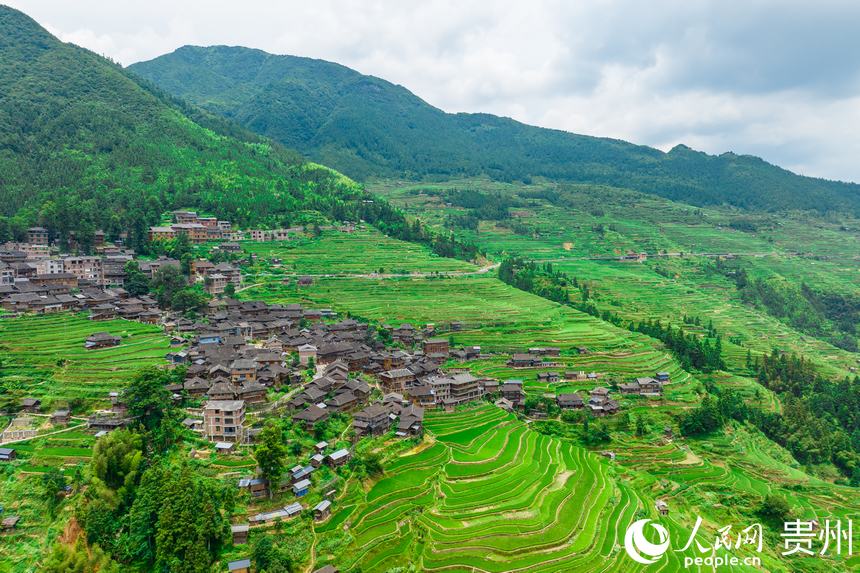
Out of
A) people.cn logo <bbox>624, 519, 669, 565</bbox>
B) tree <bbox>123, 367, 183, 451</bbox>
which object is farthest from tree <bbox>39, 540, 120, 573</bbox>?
people.cn logo <bbox>624, 519, 669, 565</bbox>

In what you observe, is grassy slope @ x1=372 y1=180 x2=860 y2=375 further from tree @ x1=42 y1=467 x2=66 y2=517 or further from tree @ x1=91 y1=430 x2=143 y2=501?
tree @ x1=42 y1=467 x2=66 y2=517

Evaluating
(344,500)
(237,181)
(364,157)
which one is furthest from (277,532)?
(364,157)

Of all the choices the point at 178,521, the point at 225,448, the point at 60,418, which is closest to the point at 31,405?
the point at 60,418

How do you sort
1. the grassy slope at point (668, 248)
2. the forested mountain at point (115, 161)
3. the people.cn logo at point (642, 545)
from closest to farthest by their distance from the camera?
the people.cn logo at point (642, 545), the forested mountain at point (115, 161), the grassy slope at point (668, 248)

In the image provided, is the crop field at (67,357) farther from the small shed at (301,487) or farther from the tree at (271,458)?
the small shed at (301,487)

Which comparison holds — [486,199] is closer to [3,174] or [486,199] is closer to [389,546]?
[3,174]

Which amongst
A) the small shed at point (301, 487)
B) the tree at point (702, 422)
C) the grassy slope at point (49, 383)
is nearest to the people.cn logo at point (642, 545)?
the small shed at point (301, 487)

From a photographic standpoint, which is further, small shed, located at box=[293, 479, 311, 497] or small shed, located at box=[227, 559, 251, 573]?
small shed, located at box=[293, 479, 311, 497]
